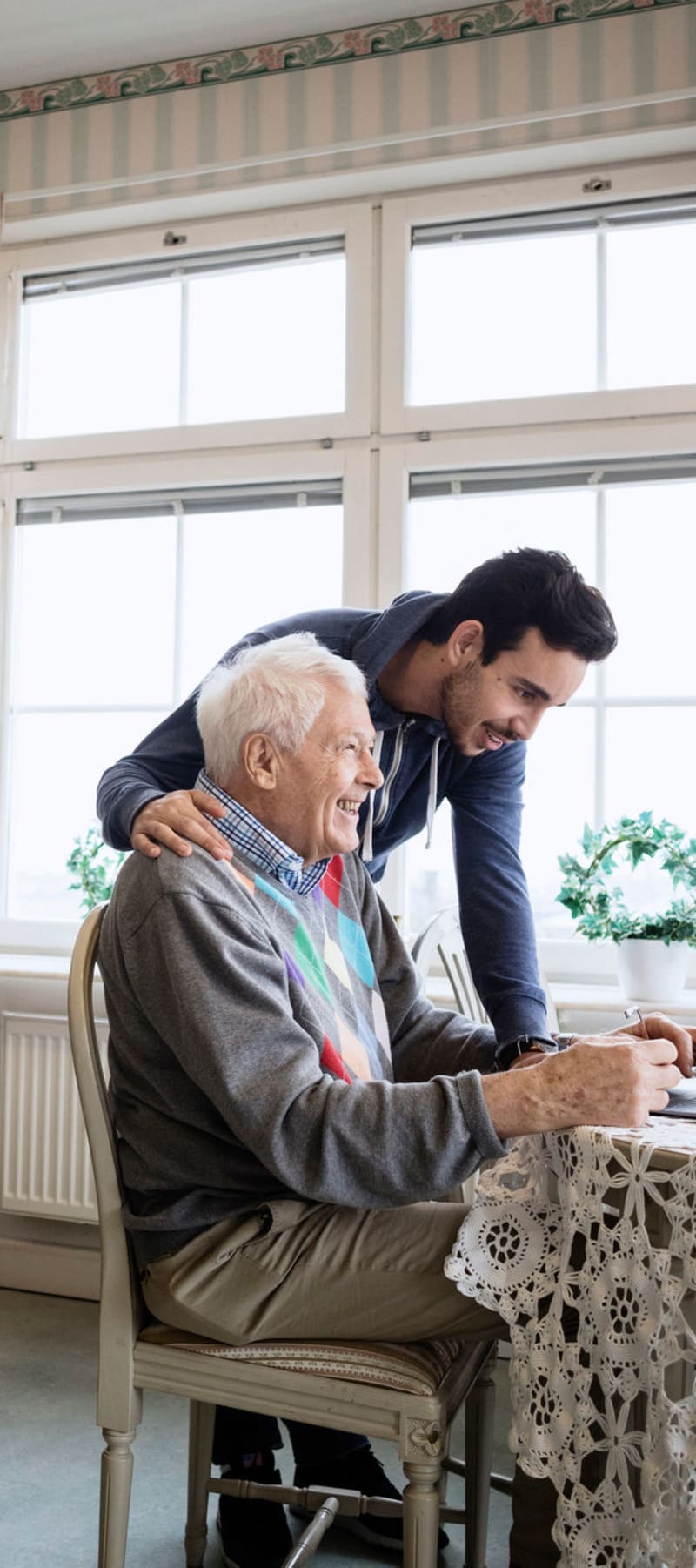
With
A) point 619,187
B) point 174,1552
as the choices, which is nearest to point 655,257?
point 619,187

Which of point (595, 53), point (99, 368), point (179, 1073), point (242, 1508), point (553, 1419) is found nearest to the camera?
point (553, 1419)

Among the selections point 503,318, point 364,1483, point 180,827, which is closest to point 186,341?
point 503,318

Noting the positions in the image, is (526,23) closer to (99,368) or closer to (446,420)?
(446,420)

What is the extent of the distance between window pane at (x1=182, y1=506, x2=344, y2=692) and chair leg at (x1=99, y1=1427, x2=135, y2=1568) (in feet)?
6.83

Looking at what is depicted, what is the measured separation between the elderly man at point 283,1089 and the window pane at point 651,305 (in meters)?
1.73

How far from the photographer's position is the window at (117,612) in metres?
3.19

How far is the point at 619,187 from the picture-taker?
289 cm

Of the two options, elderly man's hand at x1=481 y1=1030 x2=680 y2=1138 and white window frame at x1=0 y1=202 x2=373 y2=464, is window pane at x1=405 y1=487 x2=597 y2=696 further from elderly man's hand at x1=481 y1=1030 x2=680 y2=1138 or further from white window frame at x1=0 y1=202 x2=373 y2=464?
elderly man's hand at x1=481 y1=1030 x2=680 y2=1138

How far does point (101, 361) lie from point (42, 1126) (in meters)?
1.99

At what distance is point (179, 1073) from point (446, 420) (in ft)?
6.73

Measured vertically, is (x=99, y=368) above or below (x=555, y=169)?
below

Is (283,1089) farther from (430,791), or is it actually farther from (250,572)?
(250,572)

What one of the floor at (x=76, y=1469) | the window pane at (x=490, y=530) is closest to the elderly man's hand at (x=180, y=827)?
the floor at (x=76, y=1469)

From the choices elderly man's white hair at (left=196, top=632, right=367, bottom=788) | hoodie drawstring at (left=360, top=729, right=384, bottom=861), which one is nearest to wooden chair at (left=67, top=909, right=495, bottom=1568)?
elderly man's white hair at (left=196, top=632, right=367, bottom=788)
